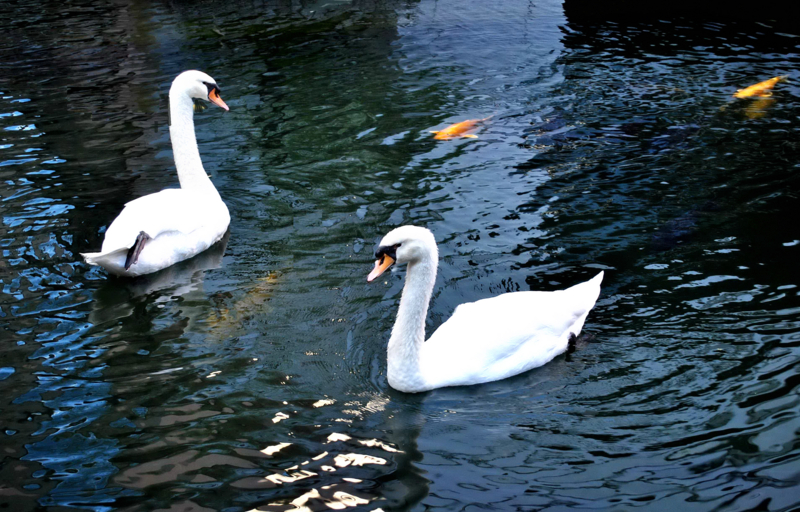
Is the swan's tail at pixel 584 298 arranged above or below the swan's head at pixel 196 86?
below

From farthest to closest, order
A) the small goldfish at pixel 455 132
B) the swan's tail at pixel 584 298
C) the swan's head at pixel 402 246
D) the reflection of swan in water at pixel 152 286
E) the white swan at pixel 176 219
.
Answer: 1. the small goldfish at pixel 455 132
2. the white swan at pixel 176 219
3. the reflection of swan in water at pixel 152 286
4. the swan's tail at pixel 584 298
5. the swan's head at pixel 402 246

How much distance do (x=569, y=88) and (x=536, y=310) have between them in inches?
268

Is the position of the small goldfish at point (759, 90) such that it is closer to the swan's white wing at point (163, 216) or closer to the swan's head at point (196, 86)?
the swan's head at point (196, 86)

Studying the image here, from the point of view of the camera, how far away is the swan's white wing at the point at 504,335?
200 inches

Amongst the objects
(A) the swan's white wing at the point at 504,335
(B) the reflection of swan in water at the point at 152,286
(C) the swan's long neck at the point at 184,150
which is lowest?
(B) the reflection of swan in water at the point at 152,286

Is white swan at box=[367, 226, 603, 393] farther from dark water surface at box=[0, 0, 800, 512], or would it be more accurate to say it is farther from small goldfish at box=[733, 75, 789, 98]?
small goldfish at box=[733, 75, 789, 98]

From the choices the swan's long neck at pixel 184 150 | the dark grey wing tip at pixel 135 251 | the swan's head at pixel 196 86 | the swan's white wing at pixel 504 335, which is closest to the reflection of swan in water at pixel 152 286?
the dark grey wing tip at pixel 135 251

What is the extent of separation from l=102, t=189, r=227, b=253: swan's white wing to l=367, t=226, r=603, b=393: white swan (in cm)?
256

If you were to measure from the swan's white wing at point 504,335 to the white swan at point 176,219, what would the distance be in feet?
9.15

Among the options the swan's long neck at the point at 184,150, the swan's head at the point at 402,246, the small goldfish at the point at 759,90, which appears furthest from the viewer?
the small goldfish at the point at 759,90

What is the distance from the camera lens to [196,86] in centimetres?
768

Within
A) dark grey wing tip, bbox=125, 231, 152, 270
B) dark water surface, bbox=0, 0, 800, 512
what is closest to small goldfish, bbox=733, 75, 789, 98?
dark water surface, bbox=0, 0, 800, 512

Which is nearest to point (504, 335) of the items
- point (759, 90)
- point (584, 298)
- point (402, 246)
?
point (584, 298)

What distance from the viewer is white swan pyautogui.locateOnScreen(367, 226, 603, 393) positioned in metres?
4.93
